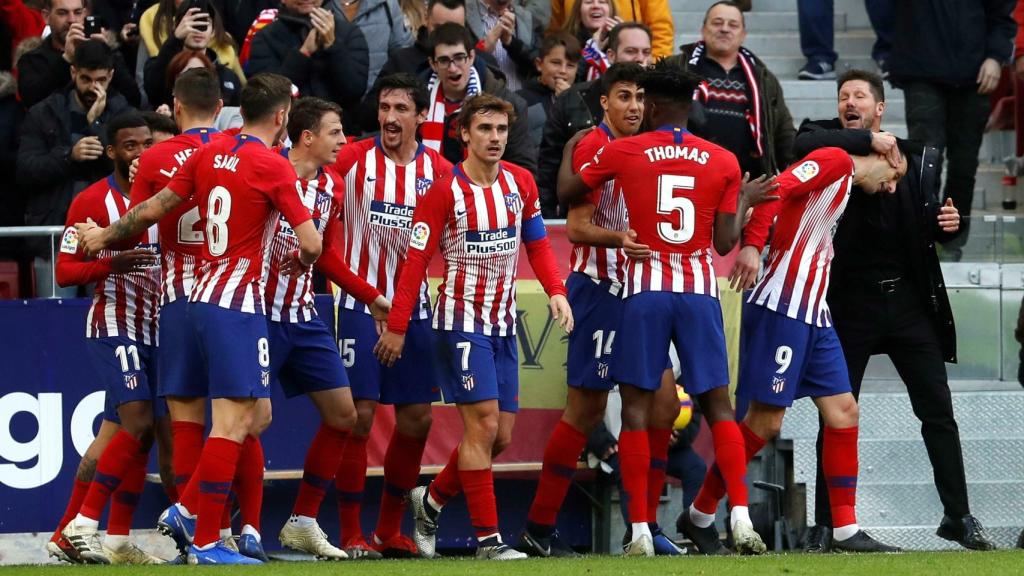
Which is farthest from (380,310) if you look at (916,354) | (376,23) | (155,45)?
(376,23)

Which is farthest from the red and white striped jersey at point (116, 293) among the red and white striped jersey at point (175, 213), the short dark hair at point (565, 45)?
the short dark hair at point (565, 45)

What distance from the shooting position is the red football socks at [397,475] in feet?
32.2

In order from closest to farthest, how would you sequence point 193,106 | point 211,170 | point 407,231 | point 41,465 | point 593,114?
point 211,170 → point 193,106 → point 407,231 → point 41,465 → point 593,114

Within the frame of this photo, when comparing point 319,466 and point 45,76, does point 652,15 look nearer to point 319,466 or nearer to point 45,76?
point 45,76

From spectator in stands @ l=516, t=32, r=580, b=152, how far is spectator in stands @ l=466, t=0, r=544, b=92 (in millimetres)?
548

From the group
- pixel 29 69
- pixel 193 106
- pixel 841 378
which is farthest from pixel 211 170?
pixel 29 69

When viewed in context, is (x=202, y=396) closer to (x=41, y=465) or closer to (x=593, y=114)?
(x=41, y=465)

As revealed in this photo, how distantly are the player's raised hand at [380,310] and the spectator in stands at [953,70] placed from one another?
490 centimetres

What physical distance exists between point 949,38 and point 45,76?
247 inches

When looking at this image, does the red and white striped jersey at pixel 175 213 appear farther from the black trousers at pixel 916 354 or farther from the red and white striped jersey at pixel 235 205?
the black trousers at pixel 916 354

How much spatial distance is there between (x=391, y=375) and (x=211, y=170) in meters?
1.83

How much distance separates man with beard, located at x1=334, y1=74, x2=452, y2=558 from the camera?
9.70 m

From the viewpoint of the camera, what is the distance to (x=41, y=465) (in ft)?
34.2

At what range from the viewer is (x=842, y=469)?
9.22m
